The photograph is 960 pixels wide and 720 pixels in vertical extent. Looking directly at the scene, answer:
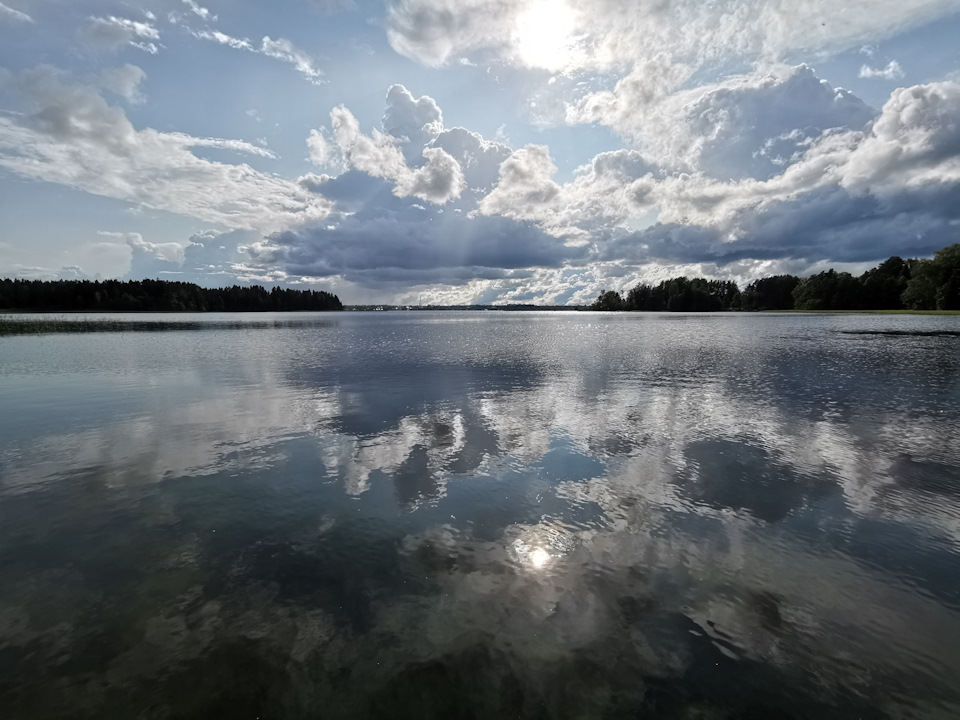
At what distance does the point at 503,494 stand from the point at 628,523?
14.8ft

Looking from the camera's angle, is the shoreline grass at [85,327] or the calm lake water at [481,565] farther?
the shoreline grass at [85,327]

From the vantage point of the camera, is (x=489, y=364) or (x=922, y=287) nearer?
(x=489, y=364)

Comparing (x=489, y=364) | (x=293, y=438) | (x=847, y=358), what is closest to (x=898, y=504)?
(x=293, y=438)

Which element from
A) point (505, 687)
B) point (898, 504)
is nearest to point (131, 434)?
point (505, 687)

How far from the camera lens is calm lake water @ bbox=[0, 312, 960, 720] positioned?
8633 millimetres

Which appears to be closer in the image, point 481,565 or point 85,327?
point 481,565

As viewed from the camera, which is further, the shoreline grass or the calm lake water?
the shoreline grass

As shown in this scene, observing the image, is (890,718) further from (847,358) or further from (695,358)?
(847,358)

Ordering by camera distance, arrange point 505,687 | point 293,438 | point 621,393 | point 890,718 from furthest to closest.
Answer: point 621,393 < point 293,438 < point 505,687 < point 890,718

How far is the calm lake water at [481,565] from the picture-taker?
8633mm

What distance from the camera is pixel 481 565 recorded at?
496 inches

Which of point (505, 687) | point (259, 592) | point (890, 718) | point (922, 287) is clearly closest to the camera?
point (890, 718)

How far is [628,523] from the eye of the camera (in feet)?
49.1

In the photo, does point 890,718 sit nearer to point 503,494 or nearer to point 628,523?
point 628,523
